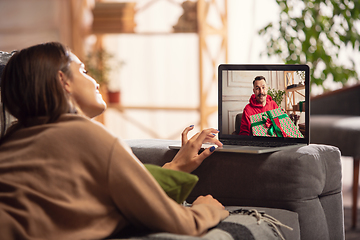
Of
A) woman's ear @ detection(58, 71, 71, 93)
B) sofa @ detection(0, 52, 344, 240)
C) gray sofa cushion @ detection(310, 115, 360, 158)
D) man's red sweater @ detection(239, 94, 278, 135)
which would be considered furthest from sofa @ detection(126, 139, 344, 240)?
gray sofa cushion @ detection(310, 115, 360, 158)

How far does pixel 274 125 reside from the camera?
4.13 ft

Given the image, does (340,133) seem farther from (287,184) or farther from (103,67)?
(103,67)

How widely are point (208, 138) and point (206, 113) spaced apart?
197cm

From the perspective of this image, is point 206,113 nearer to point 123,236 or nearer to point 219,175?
point 219,175

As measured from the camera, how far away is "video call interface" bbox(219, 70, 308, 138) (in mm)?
1222

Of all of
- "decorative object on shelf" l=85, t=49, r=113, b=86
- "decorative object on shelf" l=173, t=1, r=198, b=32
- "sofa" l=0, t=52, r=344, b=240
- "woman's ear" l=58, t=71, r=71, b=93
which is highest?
"decorative object on shelf" l=173, t=1, r=198, b=32

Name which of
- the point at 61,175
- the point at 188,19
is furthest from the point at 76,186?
the point at 188,19

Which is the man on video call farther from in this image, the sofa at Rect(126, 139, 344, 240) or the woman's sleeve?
the woman's sleeve

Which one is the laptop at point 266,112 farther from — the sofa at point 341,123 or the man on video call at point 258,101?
the sofa at point 341,123

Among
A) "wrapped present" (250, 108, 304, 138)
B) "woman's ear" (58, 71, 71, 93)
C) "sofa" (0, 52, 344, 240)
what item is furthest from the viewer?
"wrapped present" (250, 108, 304, 138)

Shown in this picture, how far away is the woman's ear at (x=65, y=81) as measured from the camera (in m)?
0.90

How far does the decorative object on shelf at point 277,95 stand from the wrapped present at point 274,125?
1.0 inches

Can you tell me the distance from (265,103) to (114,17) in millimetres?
2276

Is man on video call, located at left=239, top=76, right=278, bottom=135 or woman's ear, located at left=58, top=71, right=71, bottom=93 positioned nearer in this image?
woman's ear, located at left=58, top=71, right=71, bottom=93
